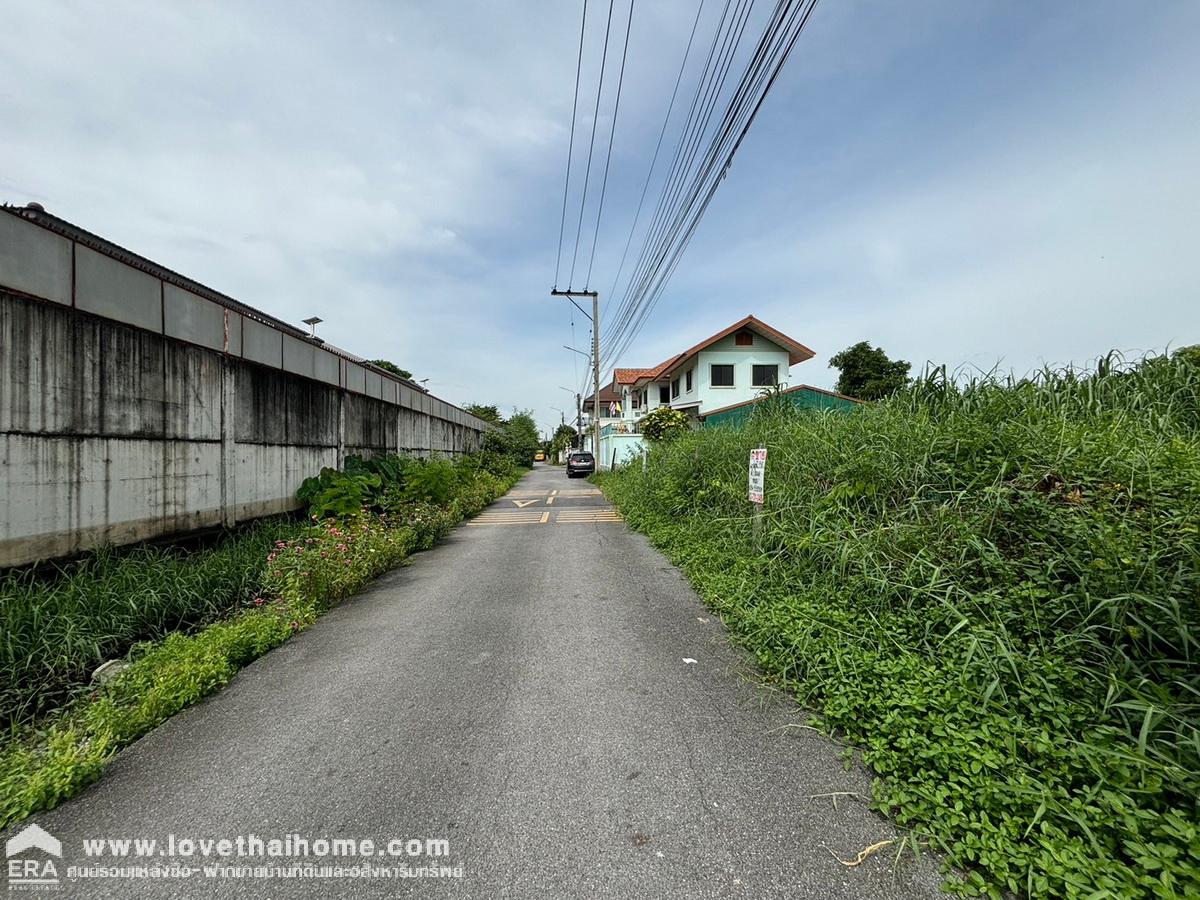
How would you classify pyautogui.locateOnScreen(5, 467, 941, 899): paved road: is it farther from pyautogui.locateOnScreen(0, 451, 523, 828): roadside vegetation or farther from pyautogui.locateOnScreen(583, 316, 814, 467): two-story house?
pyautogui.locateOnScreen(583, 316, 814, 467): two-story house

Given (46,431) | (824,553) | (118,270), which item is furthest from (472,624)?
(118,270)

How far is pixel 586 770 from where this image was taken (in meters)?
2.31

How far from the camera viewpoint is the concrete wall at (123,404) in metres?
3.75

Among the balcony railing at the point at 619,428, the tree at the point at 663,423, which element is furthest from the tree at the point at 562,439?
the tree at the point at 663,423

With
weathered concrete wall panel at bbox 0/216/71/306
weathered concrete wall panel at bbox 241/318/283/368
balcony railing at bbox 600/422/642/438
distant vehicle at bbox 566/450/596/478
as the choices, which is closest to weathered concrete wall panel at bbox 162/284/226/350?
weathered concrete wall panel at bbox 241/318/283/368

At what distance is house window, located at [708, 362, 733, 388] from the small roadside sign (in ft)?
53.8

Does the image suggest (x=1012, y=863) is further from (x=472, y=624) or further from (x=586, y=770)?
(x=472, y=624)

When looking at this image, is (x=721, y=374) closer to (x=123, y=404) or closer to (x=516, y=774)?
(x=123, y=404)

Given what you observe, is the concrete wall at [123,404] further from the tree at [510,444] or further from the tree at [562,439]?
the tree at [562,439]

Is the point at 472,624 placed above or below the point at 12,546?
below

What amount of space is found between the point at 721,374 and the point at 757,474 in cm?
1673

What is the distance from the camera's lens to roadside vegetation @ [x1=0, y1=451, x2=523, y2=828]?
247 cm

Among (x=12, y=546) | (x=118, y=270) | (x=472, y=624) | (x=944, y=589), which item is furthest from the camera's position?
(x=118, y=270)

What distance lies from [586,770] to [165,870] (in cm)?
171
